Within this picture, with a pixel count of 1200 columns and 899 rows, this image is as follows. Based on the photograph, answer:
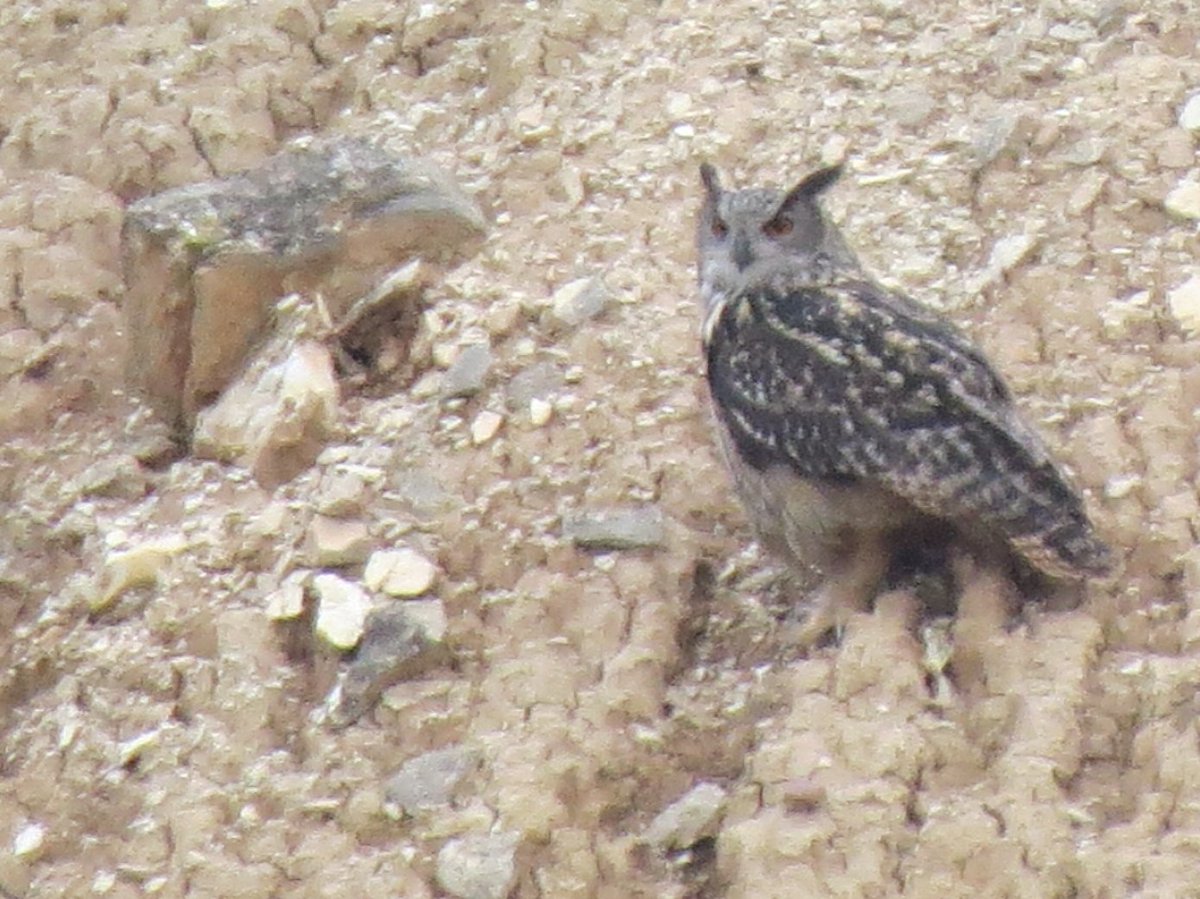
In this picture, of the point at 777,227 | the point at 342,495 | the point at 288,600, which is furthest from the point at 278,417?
the point at 777,227

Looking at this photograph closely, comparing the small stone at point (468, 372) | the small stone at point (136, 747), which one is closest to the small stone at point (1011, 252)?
the small stone at point (468, 372)

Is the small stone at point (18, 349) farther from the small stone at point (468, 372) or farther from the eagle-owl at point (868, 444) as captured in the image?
the eagle-owl at point (868, 444)

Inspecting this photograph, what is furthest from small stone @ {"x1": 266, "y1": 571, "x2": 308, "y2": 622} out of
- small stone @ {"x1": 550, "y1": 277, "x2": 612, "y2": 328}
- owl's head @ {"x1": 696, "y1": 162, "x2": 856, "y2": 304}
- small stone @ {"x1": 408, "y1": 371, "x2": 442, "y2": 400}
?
owl's head @ {"x1": 696, "y1": 162, "x2": 856, "y2": 304}

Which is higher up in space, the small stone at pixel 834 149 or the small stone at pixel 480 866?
the small stone at pixel 834 149

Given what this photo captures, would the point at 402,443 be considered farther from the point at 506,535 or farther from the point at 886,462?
the point at 886,462

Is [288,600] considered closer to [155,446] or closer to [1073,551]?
[155,446]

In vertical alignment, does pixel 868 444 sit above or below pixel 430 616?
above
